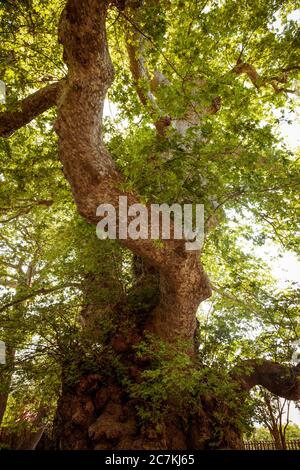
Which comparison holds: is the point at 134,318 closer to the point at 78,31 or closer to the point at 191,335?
the point at 191,335

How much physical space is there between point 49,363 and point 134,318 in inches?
70.2

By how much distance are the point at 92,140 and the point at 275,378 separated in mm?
5637

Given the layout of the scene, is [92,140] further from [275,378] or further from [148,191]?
[275,378]

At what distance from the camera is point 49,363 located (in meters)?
5.39

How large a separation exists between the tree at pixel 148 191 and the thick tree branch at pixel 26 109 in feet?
0.08

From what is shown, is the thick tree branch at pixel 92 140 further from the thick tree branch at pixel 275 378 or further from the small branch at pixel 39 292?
the thick tree branch at pixel 275 378

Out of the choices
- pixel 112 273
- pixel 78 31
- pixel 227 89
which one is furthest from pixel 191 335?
pixel 78 31

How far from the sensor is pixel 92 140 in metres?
4.36

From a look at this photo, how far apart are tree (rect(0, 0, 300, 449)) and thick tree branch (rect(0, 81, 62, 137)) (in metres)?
0.02
